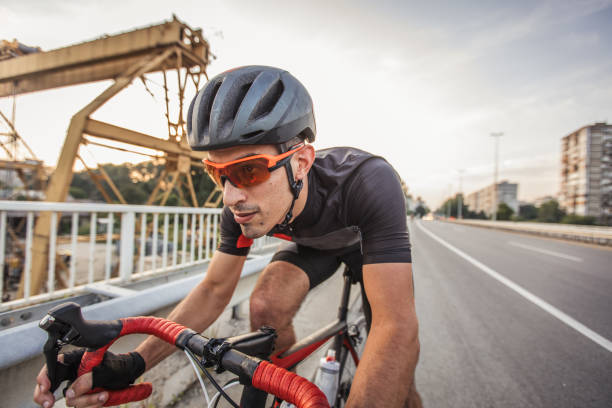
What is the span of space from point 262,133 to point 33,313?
82.3 inches

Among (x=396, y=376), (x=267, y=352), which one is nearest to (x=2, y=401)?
(x=267, y=352)

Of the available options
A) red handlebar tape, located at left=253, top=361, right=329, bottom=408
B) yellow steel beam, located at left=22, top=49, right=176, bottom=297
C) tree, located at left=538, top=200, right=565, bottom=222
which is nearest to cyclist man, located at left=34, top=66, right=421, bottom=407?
red handlebar tape, located at left=253, top=361, right=329, bottom=408

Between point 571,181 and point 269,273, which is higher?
point 571,181

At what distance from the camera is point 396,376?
1118 millimetres

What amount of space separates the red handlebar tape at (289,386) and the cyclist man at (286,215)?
430mm

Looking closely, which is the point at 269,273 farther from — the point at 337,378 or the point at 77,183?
the point at 77,183

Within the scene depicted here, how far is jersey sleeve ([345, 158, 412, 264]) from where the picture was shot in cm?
135

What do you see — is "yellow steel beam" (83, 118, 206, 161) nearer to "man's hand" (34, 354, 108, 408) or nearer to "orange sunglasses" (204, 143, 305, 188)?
"orange sunglasses" (204, 143, 305, 188)

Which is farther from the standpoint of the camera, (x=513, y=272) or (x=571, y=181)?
(x=571, y=181)

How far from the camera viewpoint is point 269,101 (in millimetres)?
1495

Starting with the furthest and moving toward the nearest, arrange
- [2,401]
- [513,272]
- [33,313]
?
[513,272], [33,313], [2,401]

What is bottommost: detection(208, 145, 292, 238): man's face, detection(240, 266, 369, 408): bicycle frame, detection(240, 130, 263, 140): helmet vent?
detection(240, 266, 369, 408): bicycle frame

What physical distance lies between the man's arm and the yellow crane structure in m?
10.0

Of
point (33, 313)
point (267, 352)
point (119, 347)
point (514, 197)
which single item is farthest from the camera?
point (514, 197)
